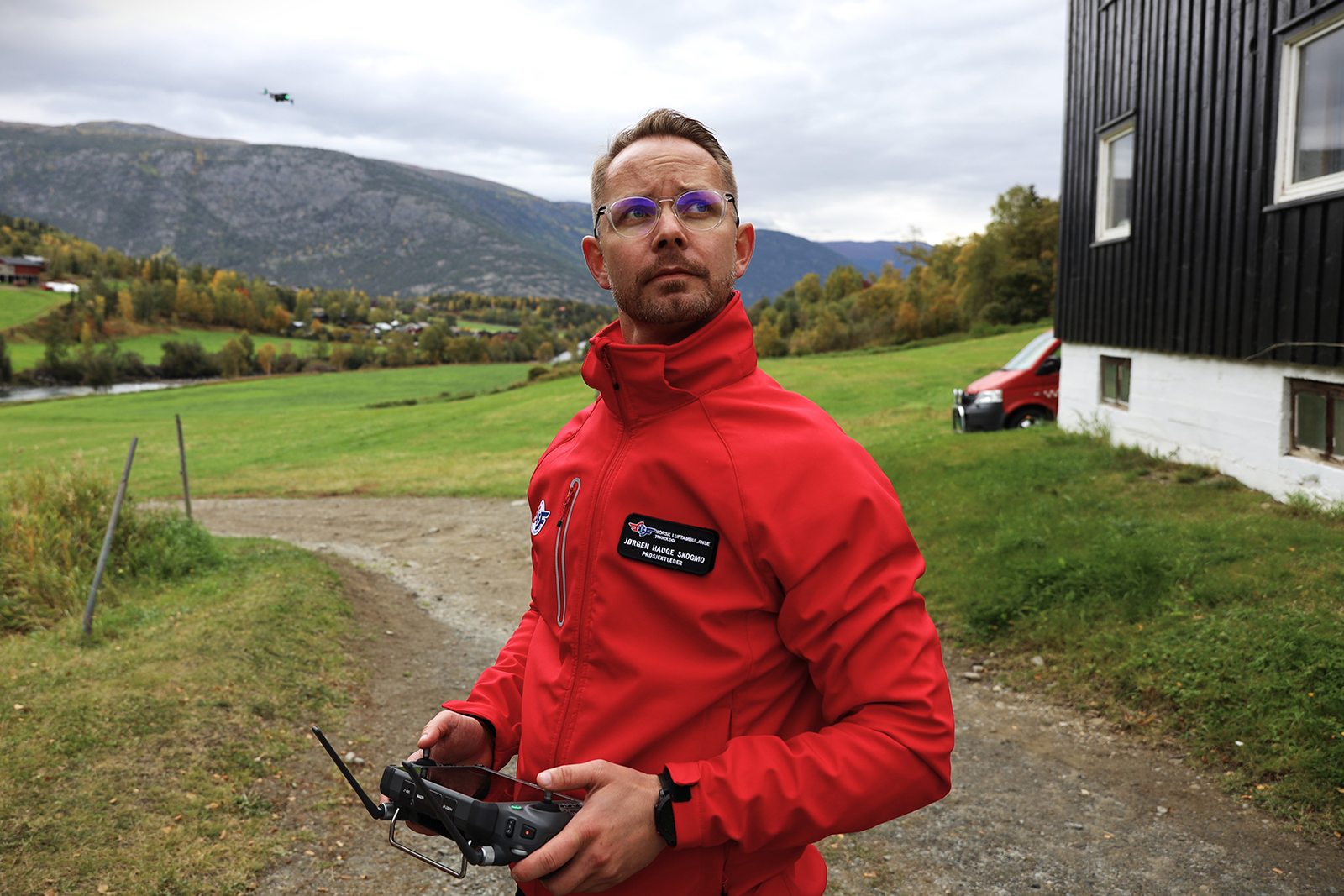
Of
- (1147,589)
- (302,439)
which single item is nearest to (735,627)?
(1147,589)

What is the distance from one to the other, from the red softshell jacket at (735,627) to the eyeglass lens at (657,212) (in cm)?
19

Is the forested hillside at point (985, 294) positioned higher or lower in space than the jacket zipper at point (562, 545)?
higher

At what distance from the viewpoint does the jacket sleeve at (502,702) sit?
200 cm

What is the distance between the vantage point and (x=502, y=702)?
80.8 inches

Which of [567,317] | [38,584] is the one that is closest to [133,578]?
[38,584]

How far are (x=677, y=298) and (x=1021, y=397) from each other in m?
16.0

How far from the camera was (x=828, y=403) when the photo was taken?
27.1 m

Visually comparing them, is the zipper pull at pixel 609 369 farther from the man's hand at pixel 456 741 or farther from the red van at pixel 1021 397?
the red van at pixel 1021 397

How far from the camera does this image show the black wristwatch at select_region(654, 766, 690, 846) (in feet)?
4.61

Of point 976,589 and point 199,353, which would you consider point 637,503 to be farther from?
point 199,353

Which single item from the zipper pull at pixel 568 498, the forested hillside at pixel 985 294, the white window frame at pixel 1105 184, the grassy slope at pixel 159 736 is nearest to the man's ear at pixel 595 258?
the zipper pull at pixel 568 498

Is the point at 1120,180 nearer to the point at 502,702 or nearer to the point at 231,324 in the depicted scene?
the point at 502,702

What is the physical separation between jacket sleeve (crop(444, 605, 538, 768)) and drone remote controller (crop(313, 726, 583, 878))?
254 millimetres

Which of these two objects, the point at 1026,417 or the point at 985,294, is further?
the point at 985,294
